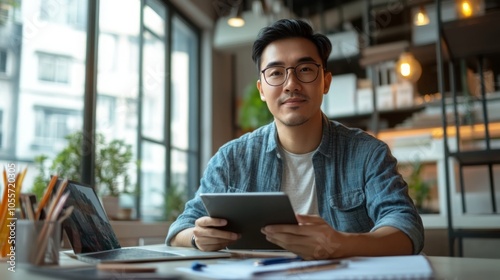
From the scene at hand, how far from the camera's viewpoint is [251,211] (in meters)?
1.02

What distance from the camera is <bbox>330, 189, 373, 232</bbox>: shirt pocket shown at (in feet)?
4.75

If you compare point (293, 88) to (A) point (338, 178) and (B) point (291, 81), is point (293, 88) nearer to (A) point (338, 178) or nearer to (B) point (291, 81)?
(B) point (291, 81)

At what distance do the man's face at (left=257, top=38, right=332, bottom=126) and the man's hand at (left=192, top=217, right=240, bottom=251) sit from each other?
510mm

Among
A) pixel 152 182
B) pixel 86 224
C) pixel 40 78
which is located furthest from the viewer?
pixel 152 182

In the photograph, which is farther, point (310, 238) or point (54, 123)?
point (54, 123)

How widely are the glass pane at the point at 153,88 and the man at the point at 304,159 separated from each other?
268 cm

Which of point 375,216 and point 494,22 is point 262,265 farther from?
point 494,22

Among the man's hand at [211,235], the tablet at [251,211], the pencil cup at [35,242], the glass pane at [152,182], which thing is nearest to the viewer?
the pencil cup at [35,242]

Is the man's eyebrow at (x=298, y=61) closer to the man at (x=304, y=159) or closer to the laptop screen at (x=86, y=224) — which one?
the man at (x=304, y=159)

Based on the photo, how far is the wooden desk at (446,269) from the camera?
2.62 feet

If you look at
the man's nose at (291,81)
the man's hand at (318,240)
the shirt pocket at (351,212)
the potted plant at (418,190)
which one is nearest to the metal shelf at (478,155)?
the potted plant at (418,190)

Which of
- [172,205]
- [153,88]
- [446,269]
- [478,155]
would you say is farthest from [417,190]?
[446,269]

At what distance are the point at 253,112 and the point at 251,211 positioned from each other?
13.1 feet

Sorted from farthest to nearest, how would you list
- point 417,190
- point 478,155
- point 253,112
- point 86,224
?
point 253,112 < point 417,190 < point 478,155 < point 86,224
